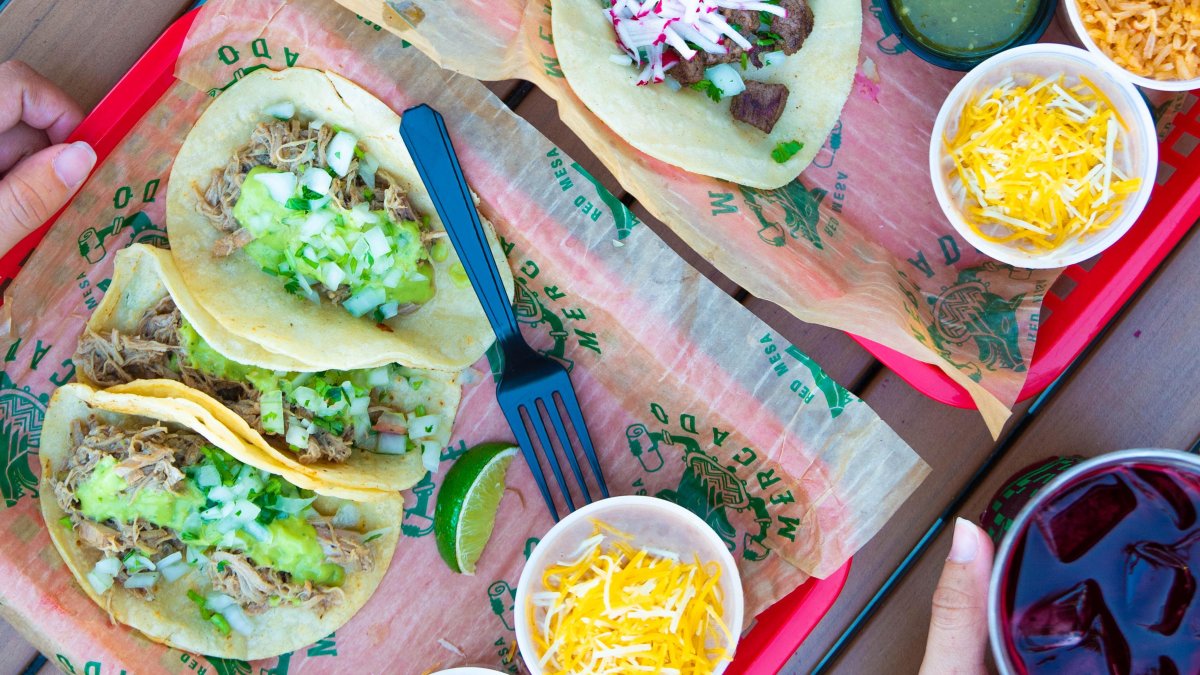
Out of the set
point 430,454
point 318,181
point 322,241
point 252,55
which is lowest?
point 430,454

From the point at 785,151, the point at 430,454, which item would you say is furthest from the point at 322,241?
the point at 785,151

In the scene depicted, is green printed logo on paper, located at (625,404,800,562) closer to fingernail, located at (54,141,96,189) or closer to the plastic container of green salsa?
the plastic container of green salsa

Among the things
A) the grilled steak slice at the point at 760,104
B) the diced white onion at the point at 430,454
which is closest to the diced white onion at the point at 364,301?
the diced white onion at the point at 430,454

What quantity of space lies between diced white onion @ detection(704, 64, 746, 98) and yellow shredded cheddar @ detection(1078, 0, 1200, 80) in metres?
0.84

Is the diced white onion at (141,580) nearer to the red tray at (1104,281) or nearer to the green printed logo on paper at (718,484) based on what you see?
the green printed logo on paper at (718,484)

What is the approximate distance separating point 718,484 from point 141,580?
5.22 feet

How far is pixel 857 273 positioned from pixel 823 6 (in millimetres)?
715

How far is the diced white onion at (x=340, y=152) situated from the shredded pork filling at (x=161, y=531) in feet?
2.75

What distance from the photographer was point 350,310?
2408mm

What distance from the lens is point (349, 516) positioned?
2.49m

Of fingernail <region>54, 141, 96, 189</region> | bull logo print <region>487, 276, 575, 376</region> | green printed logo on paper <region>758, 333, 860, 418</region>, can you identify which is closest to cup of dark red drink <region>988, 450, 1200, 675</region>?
green printed logo on paper <region>758, 333, 860, 418</region>

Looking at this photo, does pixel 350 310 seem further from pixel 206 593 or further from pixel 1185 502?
pixel 1185 502

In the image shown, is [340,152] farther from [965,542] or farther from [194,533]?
[965,542]

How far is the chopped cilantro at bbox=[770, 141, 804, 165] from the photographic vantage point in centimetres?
230
